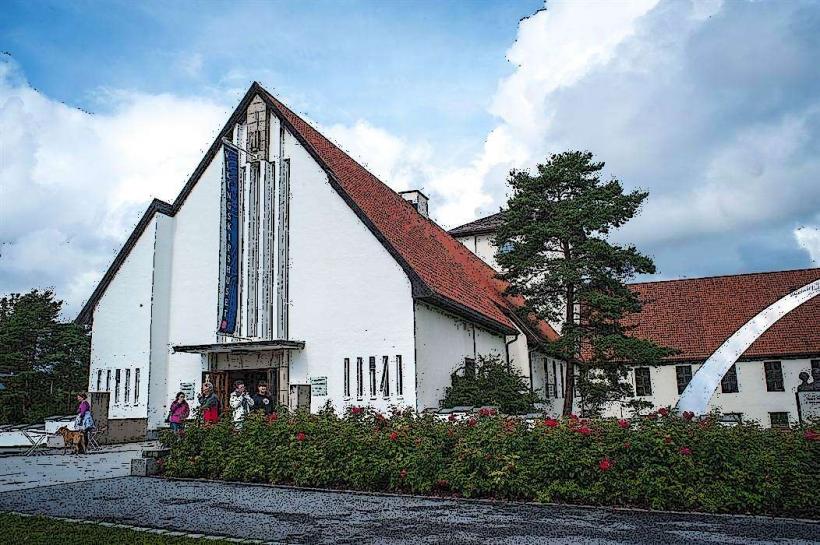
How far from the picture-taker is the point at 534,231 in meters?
23.1

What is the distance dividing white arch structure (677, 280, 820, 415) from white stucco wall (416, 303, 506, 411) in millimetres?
6082

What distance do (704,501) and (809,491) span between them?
126 centimetres

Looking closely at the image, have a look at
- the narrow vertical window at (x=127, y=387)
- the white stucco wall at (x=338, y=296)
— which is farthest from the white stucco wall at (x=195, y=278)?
the white stucco wall at (x=338, y=296)

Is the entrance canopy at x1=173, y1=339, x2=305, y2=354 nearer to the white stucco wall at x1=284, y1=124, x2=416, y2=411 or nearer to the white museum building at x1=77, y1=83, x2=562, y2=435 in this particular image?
the white museum building at x1=77, y1=83, x2=562, y2=435

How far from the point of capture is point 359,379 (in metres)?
18.2

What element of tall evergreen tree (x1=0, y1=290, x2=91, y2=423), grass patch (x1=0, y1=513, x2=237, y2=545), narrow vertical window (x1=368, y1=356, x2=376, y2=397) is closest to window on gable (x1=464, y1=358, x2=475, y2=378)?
narrow vertical window (x1=368, y1=356, x2=376, y2=397)

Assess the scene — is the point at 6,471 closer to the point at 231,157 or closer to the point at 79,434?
the point at 79,434

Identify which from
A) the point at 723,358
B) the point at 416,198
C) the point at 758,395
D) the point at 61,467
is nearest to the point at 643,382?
the point at 758,395

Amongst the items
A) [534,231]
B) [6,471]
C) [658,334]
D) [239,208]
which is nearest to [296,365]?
[239,208]

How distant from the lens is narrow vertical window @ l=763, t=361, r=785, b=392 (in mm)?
31641

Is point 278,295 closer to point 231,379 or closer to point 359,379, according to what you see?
point 231,379

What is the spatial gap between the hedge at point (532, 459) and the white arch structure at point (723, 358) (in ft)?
13.0

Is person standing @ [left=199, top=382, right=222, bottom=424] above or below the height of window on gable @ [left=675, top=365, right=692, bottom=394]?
below

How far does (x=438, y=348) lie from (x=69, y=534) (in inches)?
481
